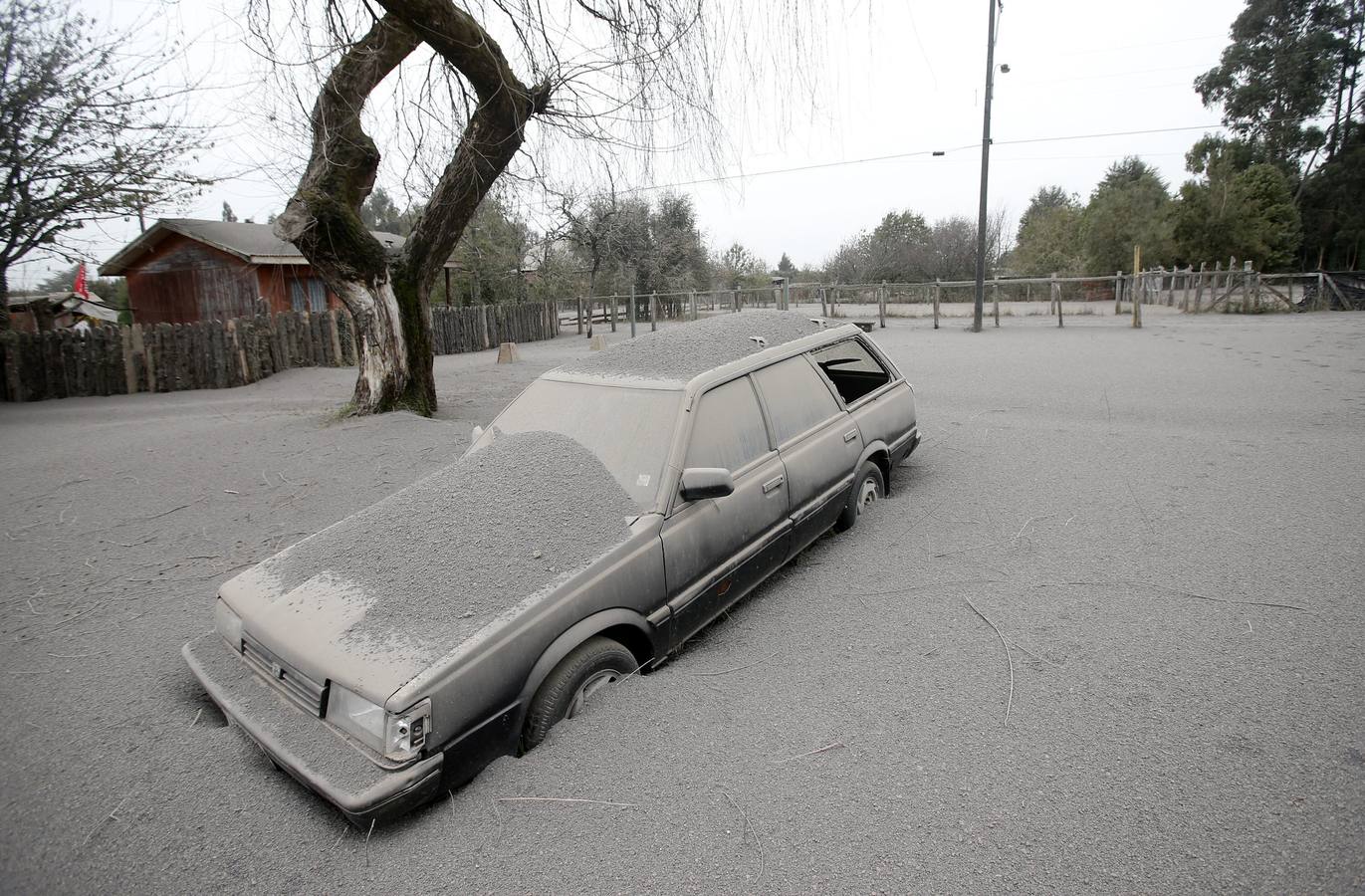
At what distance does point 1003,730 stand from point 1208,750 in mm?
679

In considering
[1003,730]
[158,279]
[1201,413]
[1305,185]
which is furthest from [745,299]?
[1003,730]

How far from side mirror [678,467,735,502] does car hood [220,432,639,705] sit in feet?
0.85

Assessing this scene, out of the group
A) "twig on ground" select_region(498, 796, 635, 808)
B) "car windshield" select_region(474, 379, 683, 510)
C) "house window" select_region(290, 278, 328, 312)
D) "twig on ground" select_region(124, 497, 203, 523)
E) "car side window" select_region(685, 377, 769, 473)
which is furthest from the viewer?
"house window" select_region(290, 278, 328, 312)

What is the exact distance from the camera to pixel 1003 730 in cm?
278

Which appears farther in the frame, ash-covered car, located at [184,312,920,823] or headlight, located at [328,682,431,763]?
ash-covered car, located at [184,312,920,823]

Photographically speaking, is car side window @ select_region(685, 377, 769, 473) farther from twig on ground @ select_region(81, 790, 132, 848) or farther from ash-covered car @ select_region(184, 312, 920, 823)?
twig on ground @ select_region(81, 790, 132, 848)

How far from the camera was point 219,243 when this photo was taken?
2075cm

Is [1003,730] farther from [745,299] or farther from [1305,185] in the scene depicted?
[1305,185]

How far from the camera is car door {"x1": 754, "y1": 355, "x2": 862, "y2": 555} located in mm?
4281

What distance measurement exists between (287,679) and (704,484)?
188 cm

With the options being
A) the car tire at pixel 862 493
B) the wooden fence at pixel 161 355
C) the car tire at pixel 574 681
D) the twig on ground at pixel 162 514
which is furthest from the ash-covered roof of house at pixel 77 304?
the car tire at pixel 574 681

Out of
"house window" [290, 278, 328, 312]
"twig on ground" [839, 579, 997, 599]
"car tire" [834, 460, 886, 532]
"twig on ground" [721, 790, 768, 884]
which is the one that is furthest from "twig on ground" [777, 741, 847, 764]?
"house window" [290, 278, 328, 312]

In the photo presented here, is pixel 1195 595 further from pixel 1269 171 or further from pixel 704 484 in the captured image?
pixel 1269 171

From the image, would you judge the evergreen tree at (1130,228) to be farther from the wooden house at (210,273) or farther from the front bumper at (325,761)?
the front bumper at (325,761)
